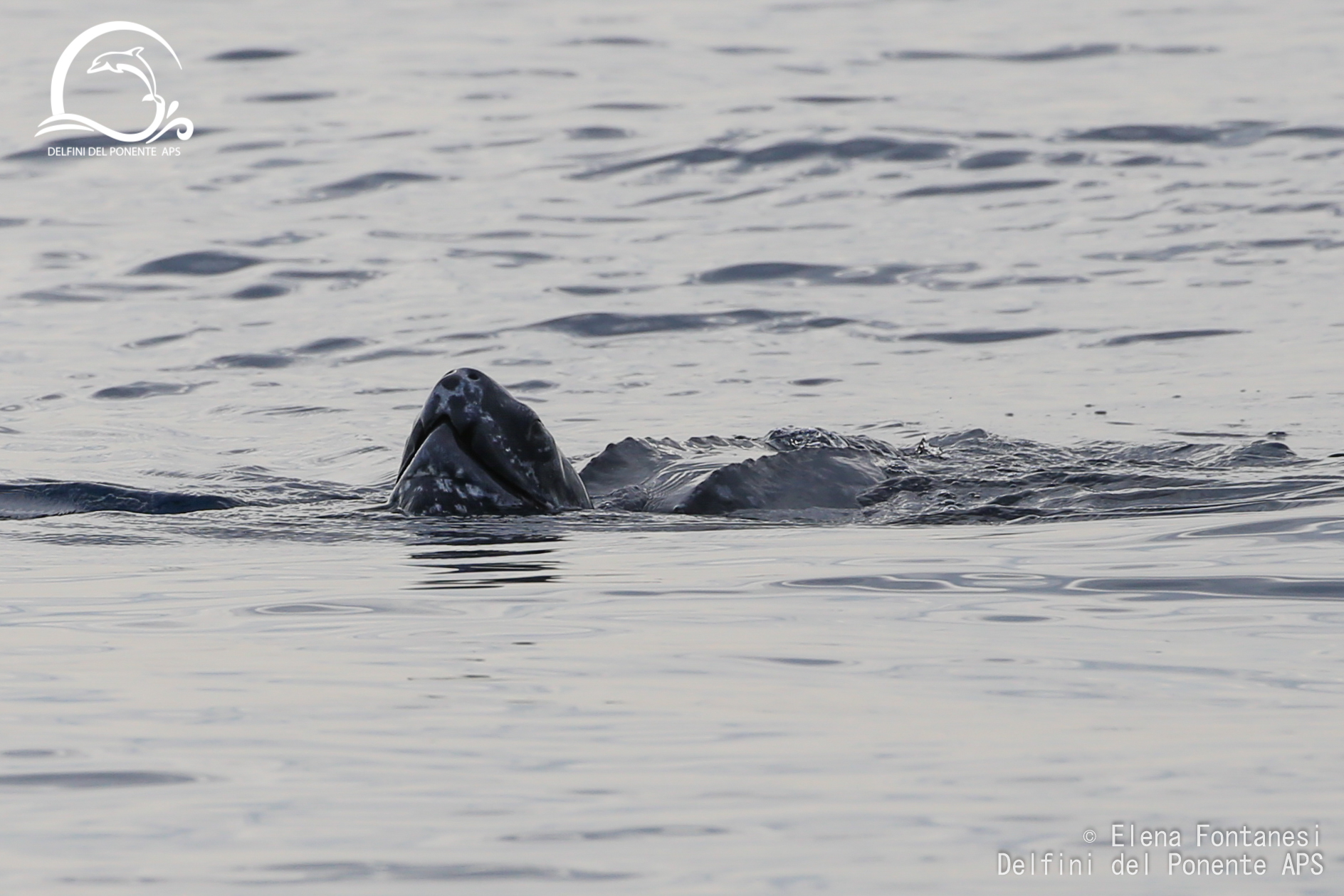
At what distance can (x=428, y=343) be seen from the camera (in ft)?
43.7

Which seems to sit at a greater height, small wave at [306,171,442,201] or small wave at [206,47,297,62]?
small wave at [206,47,297,62]

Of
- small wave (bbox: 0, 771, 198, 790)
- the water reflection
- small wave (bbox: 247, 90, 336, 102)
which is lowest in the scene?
the water reflection

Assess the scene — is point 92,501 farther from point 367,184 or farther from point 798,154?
point 798,154

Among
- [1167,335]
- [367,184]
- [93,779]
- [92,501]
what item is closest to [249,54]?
[367,184]

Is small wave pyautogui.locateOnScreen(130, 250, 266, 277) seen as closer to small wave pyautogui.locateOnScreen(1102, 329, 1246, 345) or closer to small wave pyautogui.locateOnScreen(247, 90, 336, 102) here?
small wave pyautogui.locateOnScreen(247, 90, 336, 102)

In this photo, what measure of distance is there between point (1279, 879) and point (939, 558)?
3501 millimetres

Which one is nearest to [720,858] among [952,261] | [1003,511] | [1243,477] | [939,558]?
[939,558]

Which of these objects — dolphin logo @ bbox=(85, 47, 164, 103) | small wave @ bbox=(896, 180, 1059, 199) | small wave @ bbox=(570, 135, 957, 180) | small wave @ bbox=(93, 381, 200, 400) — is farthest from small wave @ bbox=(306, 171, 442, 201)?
dolphin logo @ bbox=(85, 47, 164, 103)

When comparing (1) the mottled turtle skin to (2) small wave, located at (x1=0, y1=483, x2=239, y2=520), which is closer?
(1) the mottled turtle skin
